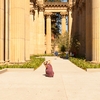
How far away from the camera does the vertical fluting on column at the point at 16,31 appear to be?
21.9 meters

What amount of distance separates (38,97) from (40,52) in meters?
45.2

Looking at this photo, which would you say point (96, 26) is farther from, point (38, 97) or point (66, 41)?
point (66, 41)

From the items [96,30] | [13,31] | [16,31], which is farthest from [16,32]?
[96,30]

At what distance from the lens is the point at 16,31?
2209 centimetres

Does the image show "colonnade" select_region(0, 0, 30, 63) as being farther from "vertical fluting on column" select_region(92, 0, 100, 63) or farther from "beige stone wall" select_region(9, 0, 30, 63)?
"vertical fluting on column" select_region(92, 0, 100, 63)

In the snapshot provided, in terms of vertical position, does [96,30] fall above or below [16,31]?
above

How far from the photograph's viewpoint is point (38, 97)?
7844mm

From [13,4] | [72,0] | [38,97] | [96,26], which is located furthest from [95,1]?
[72,0]

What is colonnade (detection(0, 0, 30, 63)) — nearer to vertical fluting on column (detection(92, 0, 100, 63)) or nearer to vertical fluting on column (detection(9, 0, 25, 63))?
vertical fluting on column (detection(9, 0, 25, 63))

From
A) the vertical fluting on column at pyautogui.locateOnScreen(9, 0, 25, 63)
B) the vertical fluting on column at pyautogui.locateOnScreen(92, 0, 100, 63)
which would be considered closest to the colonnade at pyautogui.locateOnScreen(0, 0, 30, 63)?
the vertical fluting on column at pyautogui.locateOnScreen(9, 0, 25, 63)

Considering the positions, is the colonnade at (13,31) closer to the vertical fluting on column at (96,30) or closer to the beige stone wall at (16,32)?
the beige stone wall at (16,32)

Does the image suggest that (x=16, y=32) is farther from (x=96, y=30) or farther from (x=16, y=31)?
(x=96, y=30)

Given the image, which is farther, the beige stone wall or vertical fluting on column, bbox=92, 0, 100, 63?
vertical fluting on column, bbox=92, 0, 100, 63

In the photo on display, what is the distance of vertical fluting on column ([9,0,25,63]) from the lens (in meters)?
21.9
